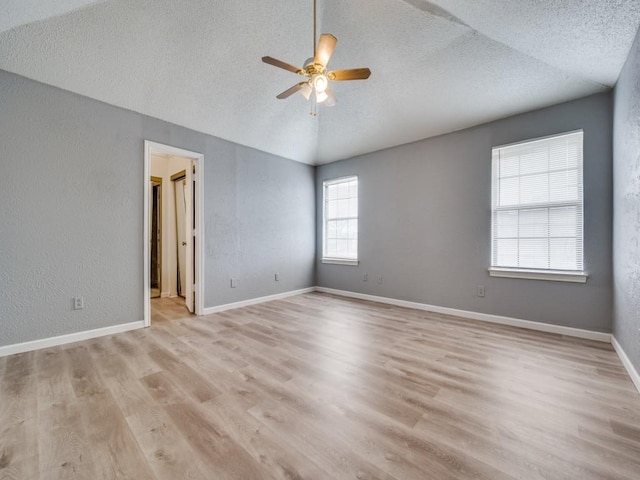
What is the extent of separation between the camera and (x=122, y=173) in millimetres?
3182

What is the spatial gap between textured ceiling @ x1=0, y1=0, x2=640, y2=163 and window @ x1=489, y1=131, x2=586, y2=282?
0.56 meters

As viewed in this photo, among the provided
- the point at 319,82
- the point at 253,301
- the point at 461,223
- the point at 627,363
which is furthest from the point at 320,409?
the point at 461,223

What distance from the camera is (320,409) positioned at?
67.4 inches

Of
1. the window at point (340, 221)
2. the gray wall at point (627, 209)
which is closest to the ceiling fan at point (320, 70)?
the gray wall at point (627, 209)

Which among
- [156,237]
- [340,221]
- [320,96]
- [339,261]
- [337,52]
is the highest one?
[337,52]

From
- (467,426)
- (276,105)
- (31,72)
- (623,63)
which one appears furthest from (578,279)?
(31,72)

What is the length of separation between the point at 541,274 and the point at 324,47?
338cm

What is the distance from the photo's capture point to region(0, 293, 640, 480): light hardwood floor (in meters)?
1.29

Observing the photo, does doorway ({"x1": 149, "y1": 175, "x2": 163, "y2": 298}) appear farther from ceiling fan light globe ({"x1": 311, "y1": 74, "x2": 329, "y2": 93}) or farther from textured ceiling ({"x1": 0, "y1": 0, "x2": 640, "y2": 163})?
ceiling fan light globe ({"x1": 311, "y1": 74, "x2": 329, "y2": 93})

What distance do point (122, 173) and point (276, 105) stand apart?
7.12ft

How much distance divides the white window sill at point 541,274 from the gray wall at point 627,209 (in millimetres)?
289

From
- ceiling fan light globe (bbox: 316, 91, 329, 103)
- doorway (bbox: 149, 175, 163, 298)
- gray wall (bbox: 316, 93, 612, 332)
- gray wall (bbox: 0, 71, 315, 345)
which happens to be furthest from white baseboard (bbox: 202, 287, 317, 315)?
ceiling fan light globe (bbox: 316, 91, 329, 103)

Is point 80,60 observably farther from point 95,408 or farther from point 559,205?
point 559,205

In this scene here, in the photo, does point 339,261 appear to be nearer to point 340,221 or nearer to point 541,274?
point 340,221
